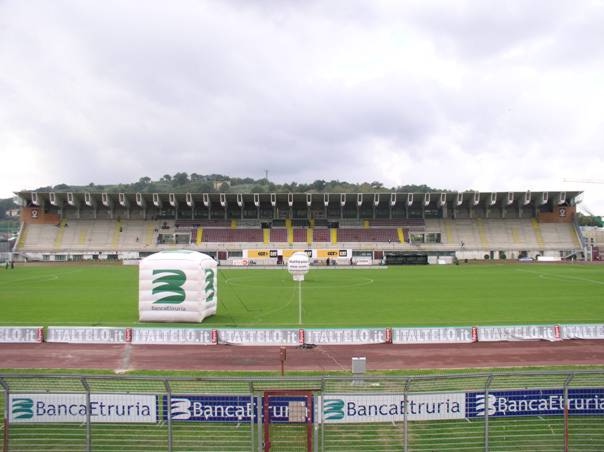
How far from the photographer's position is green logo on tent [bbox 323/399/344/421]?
9383mm

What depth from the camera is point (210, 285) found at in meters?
26.0

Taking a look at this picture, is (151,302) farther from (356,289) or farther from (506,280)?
(506,280)

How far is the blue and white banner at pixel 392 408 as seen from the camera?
953cm

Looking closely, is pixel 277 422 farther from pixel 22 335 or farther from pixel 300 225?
pixel 300 225

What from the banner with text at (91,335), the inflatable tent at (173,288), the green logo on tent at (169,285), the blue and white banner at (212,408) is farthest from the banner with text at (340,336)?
the blue and white banner at (212,408)

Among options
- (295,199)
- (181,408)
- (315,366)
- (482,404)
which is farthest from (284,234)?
(181,408)

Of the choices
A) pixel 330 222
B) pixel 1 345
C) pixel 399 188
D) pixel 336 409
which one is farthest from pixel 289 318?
pixel 399 188

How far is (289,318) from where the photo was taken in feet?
86.4

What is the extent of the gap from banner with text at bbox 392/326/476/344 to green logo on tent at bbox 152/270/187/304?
1045cm

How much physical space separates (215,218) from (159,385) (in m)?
77.5

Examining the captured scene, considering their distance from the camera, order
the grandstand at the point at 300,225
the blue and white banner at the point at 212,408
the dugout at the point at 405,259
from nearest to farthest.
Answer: the blue and white banner at the point at 212,408
the dugout at the point at 405,259
the grandstand at the point at 300,225

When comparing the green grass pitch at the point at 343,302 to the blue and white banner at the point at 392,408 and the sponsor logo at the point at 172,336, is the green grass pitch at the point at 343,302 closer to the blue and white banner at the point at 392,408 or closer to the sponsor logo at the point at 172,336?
the sponsor logo at the point at 172,336

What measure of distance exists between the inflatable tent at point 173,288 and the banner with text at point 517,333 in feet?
42.9

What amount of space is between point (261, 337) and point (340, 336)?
3272mm
